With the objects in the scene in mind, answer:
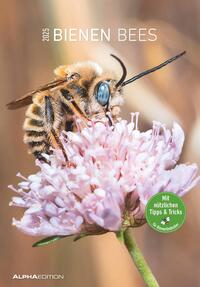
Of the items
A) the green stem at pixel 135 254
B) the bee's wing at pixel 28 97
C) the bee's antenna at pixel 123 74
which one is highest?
the bee's antenna at pixel 123 74

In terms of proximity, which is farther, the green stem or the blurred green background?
the blurred green background

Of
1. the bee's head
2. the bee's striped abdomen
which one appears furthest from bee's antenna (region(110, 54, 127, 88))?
the bee's striped abdomen

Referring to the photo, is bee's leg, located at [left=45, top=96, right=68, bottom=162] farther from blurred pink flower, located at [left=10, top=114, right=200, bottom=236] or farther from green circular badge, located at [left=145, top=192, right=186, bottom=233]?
green circular badge, located at [left=145, top=192, right=186, bottom=233]

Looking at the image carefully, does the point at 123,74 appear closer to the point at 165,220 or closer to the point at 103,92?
the point at 103,92

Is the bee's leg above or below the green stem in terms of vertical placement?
above

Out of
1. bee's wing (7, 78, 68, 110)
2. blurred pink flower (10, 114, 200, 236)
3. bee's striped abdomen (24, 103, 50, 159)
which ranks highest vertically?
bee's wing (7, 78, 68, 110)

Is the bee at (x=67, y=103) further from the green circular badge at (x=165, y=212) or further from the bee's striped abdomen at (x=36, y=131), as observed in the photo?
the green circular badge at (x=165, y=212)

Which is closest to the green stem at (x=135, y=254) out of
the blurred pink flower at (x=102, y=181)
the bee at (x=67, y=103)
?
the blurred pink flower at (x=102, y=181)
